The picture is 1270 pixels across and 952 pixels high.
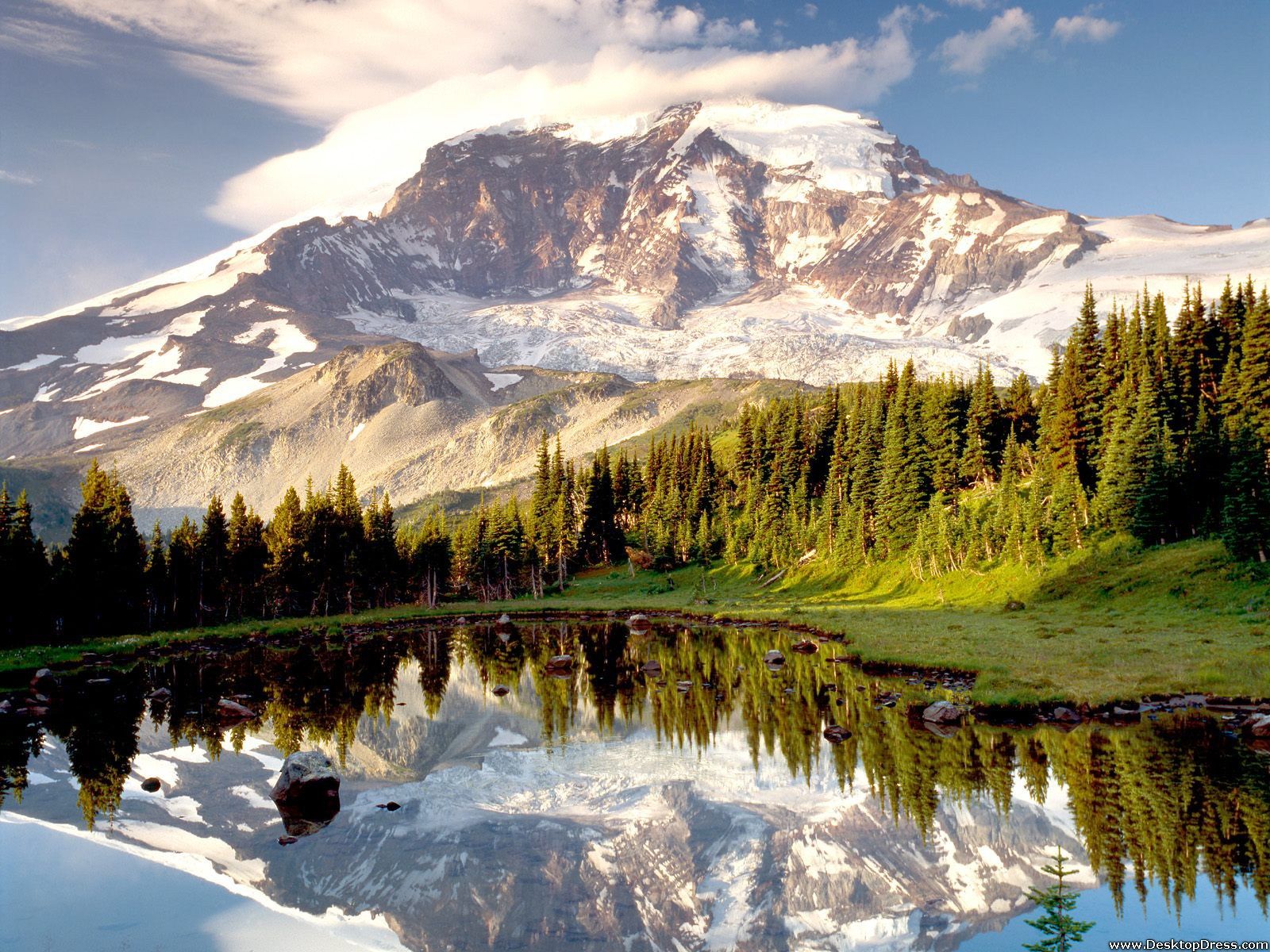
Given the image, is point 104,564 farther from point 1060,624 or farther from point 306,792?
point 1060,624

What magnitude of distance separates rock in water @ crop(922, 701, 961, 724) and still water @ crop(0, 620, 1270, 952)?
22.7 inches

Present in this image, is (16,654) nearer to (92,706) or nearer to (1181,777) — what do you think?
(92,706)

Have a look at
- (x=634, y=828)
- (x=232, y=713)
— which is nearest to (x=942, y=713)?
(x=634, y=828)

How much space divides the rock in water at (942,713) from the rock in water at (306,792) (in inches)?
834

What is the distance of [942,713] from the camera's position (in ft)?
100

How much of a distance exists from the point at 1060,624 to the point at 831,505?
5435cm

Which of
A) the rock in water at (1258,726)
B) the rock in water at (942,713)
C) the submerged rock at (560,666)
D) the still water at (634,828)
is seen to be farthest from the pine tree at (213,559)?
the rock in water at (1258,726)

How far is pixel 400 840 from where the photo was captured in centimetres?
2134

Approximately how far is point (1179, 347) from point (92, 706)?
85.5 m

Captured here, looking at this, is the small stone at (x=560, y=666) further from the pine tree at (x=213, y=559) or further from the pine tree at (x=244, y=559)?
the pine tree at (x=213, y=559)

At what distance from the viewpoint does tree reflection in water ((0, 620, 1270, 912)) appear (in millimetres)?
18797

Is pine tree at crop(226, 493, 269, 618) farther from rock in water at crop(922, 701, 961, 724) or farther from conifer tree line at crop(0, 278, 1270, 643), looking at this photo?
rock in water at crop(922, 701, 961, 724)

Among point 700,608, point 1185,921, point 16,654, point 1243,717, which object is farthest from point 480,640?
point 1185,921

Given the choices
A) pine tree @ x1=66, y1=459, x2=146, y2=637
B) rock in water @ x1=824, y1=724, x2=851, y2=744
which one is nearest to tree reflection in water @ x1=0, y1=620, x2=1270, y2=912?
rock in water @ x1=824, y1=724, x2=851, y2=744
